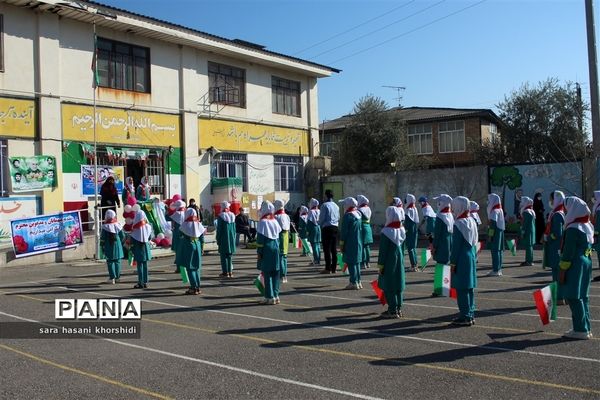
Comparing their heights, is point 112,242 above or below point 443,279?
above

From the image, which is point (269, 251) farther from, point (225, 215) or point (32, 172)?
point (32, 172)

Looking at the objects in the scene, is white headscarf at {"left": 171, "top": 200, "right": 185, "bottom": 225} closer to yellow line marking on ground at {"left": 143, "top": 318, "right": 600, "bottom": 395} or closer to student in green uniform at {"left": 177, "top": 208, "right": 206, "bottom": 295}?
student in green uniform at {"left": 177, "top": 208, "right": 206, "bottom": 295}

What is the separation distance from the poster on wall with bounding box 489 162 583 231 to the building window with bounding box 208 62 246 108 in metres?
12.0

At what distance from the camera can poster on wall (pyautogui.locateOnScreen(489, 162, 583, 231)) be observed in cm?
2517

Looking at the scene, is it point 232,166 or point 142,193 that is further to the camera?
point 232,166

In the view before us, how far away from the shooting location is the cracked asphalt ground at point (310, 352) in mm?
6352

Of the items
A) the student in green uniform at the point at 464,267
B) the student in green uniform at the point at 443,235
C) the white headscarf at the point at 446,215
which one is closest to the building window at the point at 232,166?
the white headscarf at the point at 446,215

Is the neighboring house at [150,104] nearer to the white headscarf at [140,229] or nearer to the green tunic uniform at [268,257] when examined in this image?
the white headscarf at [140,229]

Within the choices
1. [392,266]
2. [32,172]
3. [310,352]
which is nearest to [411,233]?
[392,266]

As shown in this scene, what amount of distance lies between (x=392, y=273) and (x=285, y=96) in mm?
23102

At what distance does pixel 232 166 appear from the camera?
28.4 m

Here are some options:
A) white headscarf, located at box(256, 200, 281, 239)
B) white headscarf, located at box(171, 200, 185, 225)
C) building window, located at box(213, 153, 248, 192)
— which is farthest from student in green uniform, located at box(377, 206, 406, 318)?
building window, located at box(213, 153, 248, 192)

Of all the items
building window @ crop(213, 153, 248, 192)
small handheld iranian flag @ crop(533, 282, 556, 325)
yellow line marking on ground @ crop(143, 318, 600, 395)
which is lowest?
yellow line marking on ground @ crop(143, 318, 600, 395)

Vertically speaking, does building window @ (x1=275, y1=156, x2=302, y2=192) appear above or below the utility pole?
below
